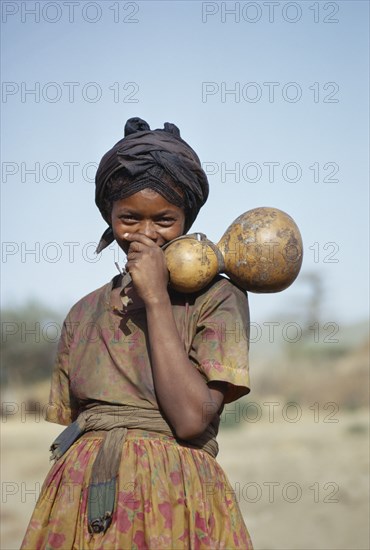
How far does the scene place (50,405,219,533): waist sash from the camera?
269 cm

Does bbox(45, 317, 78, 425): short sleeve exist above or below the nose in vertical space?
below

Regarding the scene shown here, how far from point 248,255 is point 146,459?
0.68 meters

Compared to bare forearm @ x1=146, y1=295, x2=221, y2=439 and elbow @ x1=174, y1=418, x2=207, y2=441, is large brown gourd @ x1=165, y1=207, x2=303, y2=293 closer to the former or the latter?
bare forearm @ x1=146, y1=295, x2=221, y2=439

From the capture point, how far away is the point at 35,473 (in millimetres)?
13797

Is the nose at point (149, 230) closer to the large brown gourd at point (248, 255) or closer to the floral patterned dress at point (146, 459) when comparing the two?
the large brown gourd at point (248, 255)

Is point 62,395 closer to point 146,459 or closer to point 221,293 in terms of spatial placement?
point 146,459

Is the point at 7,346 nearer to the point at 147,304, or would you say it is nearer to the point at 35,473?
the point at 35,473

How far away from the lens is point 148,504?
2.69 meters

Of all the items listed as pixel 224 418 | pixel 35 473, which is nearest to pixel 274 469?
pixel 224 418

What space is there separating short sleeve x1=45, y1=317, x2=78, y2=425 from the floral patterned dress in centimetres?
11

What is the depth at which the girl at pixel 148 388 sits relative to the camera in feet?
8.84

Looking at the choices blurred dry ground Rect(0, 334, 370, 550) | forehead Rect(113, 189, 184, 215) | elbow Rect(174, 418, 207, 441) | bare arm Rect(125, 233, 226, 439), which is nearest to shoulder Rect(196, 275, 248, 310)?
bare arm Rect(125, 233, 226, 439)

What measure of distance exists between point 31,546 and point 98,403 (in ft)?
1.51

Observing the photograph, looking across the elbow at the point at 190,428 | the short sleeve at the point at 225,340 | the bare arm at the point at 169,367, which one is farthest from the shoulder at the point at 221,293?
the elbow at the point at 190,428
